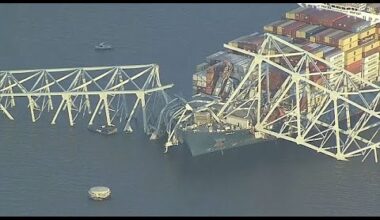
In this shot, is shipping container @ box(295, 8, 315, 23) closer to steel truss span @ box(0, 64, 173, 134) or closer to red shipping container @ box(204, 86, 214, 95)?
red shipping container @ box(204, 86, 214, 95)

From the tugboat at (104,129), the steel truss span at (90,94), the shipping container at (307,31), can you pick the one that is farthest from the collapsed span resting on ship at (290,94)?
the tugboat at (104,129)

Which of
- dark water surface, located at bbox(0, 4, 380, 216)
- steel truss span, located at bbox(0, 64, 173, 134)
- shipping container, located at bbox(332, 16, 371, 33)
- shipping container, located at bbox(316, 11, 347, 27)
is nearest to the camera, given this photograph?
dark water surface, located at bbox(0, 4, 380, 216)

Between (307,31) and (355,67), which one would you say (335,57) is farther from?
(307,31)

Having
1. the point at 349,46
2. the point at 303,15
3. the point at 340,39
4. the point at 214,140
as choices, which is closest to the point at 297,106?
the point at 214,140

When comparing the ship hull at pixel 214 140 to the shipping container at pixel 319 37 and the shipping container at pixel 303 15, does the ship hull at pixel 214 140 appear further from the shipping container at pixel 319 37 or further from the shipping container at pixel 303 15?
the shipping container at pixel 303 15

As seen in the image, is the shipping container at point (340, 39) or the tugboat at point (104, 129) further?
the shipping container at point (340, 39)

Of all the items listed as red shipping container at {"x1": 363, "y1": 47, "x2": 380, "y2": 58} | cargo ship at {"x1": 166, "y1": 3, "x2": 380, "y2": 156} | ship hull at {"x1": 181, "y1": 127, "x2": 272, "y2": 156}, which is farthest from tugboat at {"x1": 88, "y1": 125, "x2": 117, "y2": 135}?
red shipping container at {"x1": 363, "y1": 47, "x2": 380, "y2": 58}

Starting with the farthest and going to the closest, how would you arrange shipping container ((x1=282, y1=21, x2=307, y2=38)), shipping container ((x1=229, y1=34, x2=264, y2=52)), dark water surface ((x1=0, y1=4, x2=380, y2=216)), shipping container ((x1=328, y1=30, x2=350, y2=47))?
1. shipping container ((x1=282, y1=21, x2=307, y2=38))
2. shipping container ((x1=229, y1=34, x2=264, y2=52))
3. shipping container ((x1=328, y1=30, x2=350, y2=47))
4. dark water surface ((x1=0, y1=4, x2=380, y2=216))
